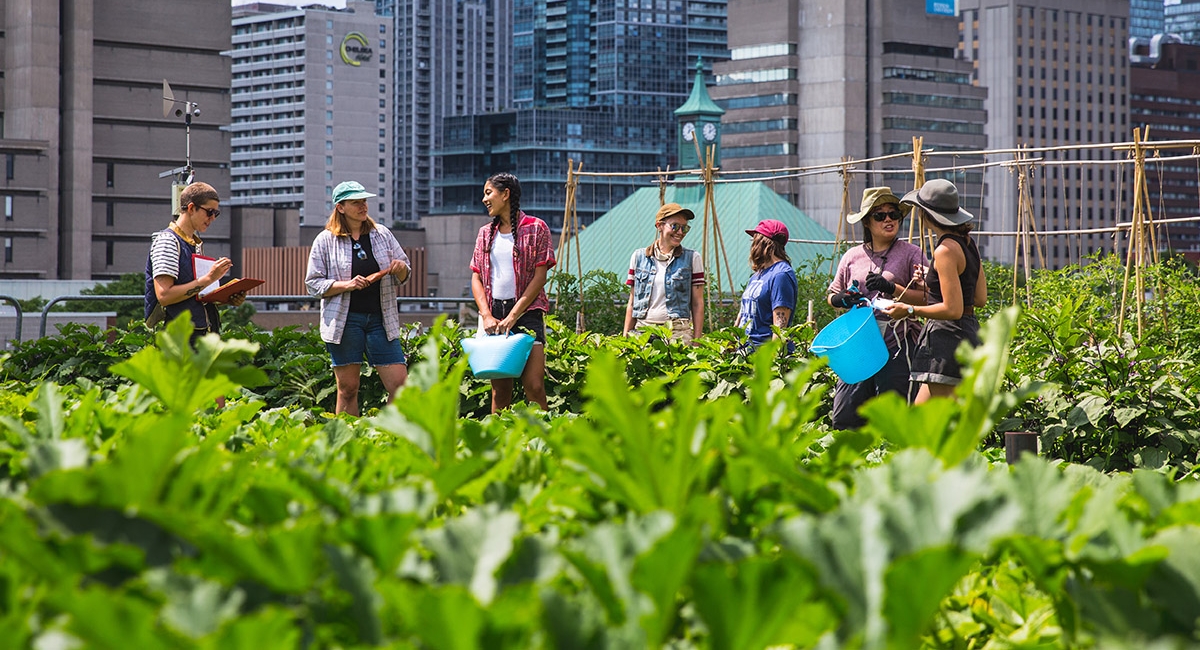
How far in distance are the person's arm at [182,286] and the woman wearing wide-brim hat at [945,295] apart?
3106 mm

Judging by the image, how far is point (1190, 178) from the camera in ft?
529

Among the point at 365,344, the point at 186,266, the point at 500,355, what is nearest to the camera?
the point at 500,355

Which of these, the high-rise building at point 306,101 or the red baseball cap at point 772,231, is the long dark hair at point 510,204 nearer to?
the red baseball cap at point 772,231

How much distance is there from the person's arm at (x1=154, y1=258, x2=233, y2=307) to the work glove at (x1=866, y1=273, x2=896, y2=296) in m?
2.92

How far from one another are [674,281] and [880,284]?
1886 millimetres

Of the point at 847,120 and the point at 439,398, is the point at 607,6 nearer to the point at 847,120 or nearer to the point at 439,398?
the point at 847,120

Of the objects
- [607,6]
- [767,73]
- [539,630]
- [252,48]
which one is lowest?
[539,630]

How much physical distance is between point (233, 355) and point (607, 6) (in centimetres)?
17154

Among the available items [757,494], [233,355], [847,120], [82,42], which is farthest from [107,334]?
[847,120]

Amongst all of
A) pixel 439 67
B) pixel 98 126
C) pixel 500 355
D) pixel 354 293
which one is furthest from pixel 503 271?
pixel 439 67

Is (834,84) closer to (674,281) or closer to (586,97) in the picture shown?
(586,97)

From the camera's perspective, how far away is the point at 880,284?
18.5ft

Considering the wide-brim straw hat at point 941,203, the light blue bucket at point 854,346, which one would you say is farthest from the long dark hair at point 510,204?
the wide-brim straw hat at point 941,203

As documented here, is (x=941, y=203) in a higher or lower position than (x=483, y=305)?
higher
